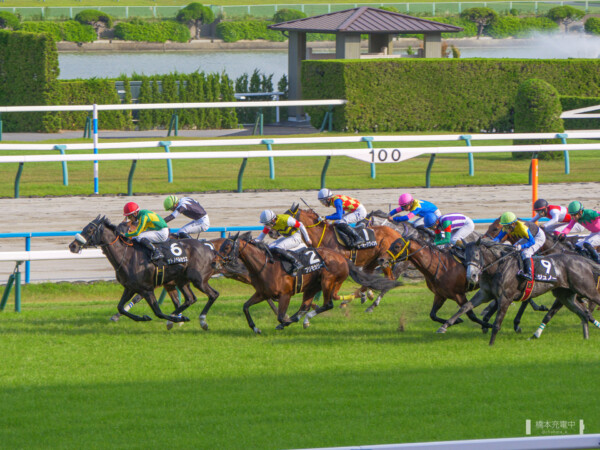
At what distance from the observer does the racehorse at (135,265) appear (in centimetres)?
877

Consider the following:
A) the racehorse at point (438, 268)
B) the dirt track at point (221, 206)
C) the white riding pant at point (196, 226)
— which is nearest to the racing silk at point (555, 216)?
the racehorse at point (438, 268)

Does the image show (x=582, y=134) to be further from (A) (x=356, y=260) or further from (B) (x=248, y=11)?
(B) (x=248, y=11)

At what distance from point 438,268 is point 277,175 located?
8038 millimetres

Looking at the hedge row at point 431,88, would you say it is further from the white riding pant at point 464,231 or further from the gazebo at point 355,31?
the white riding pant at point 464,231

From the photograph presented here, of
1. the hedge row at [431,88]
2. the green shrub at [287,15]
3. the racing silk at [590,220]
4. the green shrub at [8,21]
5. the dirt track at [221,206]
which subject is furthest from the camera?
the green shrub at [287,15]

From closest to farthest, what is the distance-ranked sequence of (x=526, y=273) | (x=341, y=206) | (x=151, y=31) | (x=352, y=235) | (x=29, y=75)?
(x=526, y=273), (x=352, y=235), (x=341, y=206), (x=29, y=75), (x=151, y=31)

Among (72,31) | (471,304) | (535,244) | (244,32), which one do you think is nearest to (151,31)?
(72,31)

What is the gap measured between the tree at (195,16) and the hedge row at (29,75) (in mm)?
36423

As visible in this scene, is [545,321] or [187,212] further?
[187,212]

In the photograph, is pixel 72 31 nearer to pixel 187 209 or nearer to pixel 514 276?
pixel 187 209

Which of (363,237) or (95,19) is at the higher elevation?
(95,19)

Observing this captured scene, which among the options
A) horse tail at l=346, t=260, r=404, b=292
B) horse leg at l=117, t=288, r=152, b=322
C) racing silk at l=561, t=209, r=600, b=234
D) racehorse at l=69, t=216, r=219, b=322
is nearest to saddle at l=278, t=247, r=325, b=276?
horse tail at l=346, t=260, r=404, b=292

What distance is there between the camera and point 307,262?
896cm

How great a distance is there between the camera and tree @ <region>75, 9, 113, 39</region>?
55.5 meters
